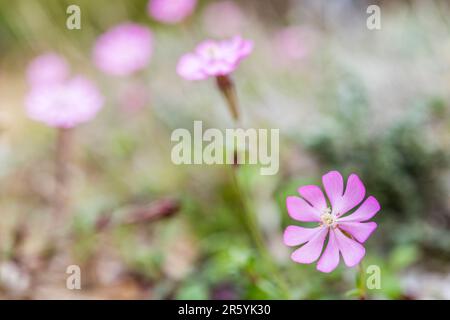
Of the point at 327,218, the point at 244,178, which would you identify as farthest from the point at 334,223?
the point at 244,178

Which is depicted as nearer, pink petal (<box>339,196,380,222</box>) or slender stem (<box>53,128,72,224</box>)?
pink petal (<box>339,196,380,222</box>)

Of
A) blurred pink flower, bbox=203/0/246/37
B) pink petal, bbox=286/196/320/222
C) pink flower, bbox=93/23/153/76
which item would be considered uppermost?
blurred pink flower, bbox=203/0/246/37

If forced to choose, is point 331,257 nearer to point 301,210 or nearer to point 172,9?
point 301,210

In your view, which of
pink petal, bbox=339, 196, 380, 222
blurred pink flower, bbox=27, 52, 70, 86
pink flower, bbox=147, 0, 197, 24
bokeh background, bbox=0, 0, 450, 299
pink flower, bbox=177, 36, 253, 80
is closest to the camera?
pink petal, bbox=339, 196, 380, 222

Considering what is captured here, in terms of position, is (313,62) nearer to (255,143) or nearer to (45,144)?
(255,143)

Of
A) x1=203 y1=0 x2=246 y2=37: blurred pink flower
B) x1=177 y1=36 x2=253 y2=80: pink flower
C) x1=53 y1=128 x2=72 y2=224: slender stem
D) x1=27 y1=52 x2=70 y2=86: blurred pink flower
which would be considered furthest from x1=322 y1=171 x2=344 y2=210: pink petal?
x1=203 y1=0 x2=246 y2=37: blurred pink flower

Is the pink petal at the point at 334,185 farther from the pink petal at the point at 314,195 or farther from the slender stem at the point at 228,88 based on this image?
→ the slender stem at the point at 228,88

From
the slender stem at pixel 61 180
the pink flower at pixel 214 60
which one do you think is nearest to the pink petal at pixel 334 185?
the pink flower at pixel 214 60

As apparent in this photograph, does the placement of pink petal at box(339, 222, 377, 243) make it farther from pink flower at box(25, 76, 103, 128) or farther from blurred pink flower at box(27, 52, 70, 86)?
blurred pink flower at box(27, 52, 70, 86)
